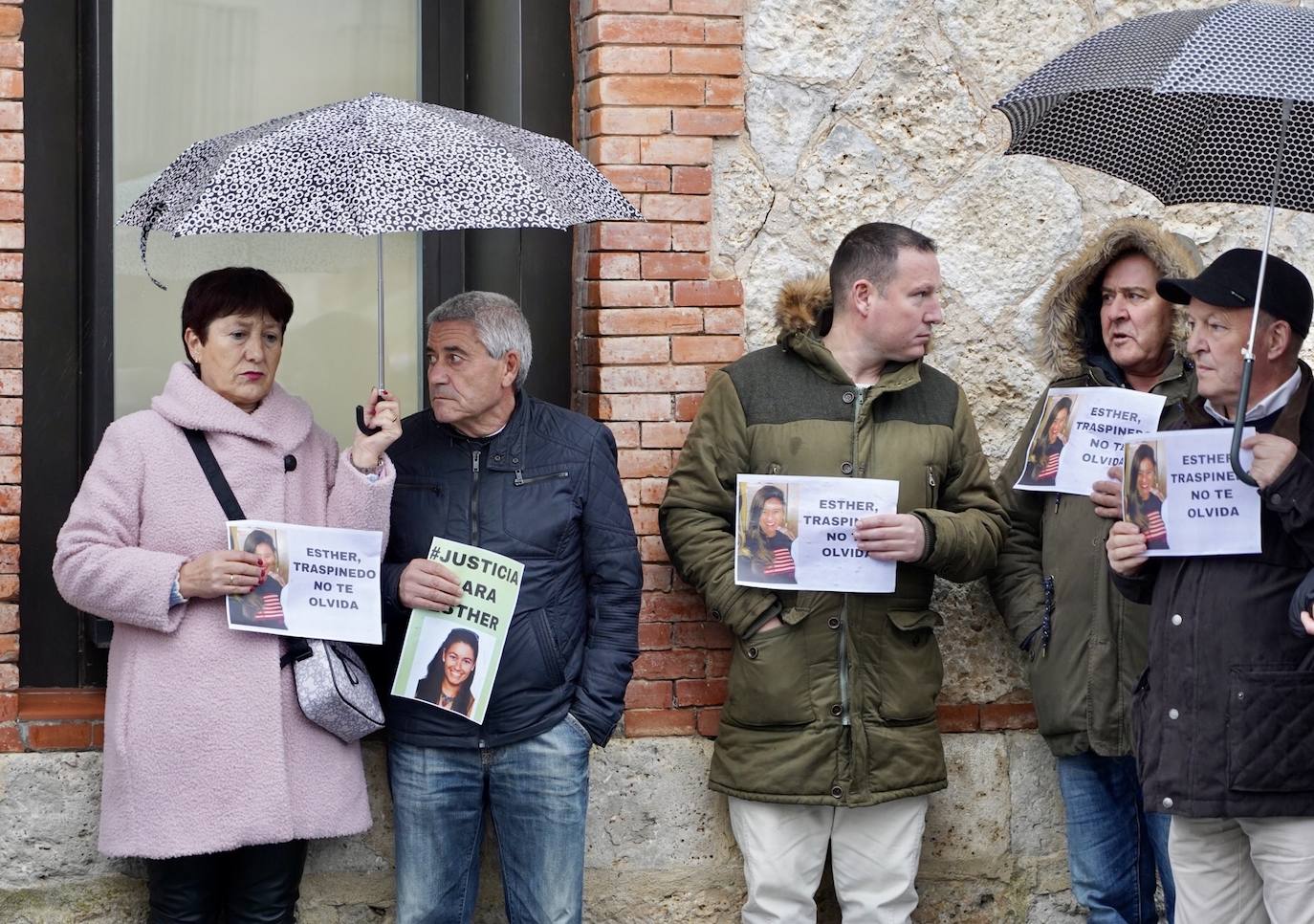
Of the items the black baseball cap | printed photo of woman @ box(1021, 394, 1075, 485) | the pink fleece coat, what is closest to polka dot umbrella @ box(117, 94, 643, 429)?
the pink fleece coat

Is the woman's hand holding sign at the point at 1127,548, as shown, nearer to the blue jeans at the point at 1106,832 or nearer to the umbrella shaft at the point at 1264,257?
the umbrella shaft at the point at 1264,257

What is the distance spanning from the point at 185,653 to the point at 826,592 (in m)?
1.72

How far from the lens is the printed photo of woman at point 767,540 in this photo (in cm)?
467

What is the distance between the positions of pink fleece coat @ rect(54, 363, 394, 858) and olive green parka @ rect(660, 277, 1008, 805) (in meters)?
0.99

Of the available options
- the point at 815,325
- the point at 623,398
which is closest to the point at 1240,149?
the point at 815,325

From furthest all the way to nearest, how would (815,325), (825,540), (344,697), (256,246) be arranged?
1. (256,246)
2. (815,325)
3. (825,540)
4. (344,697)

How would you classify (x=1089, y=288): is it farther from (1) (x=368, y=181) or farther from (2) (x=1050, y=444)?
(1) (x=368, y=181)

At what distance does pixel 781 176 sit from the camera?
5.33 meters

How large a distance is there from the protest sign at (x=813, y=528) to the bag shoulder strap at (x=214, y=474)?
1328 millimetres

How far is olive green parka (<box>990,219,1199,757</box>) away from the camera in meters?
4.82

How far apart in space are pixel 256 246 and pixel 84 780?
Answer: 5.61ft

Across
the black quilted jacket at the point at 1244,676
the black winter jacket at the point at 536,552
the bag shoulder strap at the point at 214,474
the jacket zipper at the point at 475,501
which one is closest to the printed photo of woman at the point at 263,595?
the bag shoulder strap at the point at 214,474

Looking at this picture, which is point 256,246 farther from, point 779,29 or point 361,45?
point 779,29

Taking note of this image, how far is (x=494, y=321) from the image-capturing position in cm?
455
